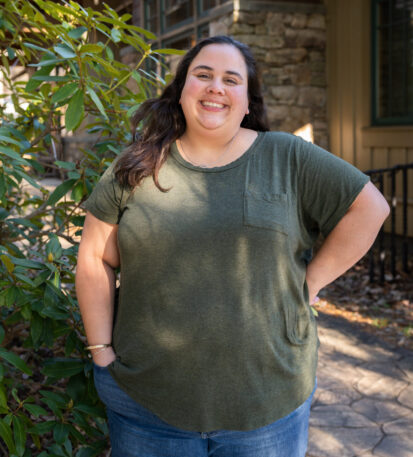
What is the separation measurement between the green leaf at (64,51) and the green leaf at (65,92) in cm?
10

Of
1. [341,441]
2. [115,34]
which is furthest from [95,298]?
[341,441]

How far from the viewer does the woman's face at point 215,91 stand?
169 cm

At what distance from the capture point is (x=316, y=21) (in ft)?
25.5

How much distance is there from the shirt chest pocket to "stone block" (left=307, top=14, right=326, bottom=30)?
671 centimetres

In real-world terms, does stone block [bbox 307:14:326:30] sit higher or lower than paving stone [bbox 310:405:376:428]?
higher

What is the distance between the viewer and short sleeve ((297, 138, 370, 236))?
5.32 feet

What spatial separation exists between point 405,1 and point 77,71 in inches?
231

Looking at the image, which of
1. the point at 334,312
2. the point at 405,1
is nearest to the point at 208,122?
the point at 334,312

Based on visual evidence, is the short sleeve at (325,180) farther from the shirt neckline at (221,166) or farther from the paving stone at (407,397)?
the paving stone at (407,397)

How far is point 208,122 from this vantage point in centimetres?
169

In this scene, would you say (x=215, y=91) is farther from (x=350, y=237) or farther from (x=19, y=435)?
(x=19, y=435)

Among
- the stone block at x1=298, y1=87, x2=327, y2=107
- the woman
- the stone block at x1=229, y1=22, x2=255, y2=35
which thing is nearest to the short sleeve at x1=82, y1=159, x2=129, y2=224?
the woman

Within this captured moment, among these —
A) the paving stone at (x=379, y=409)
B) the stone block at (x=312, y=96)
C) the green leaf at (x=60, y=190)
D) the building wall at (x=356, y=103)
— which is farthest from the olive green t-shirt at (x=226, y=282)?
the stone block at (x=312, y=96)

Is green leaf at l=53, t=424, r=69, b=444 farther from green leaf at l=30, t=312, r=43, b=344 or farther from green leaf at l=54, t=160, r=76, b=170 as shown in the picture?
green leaf at l=54, t=160, r=76, b=170
